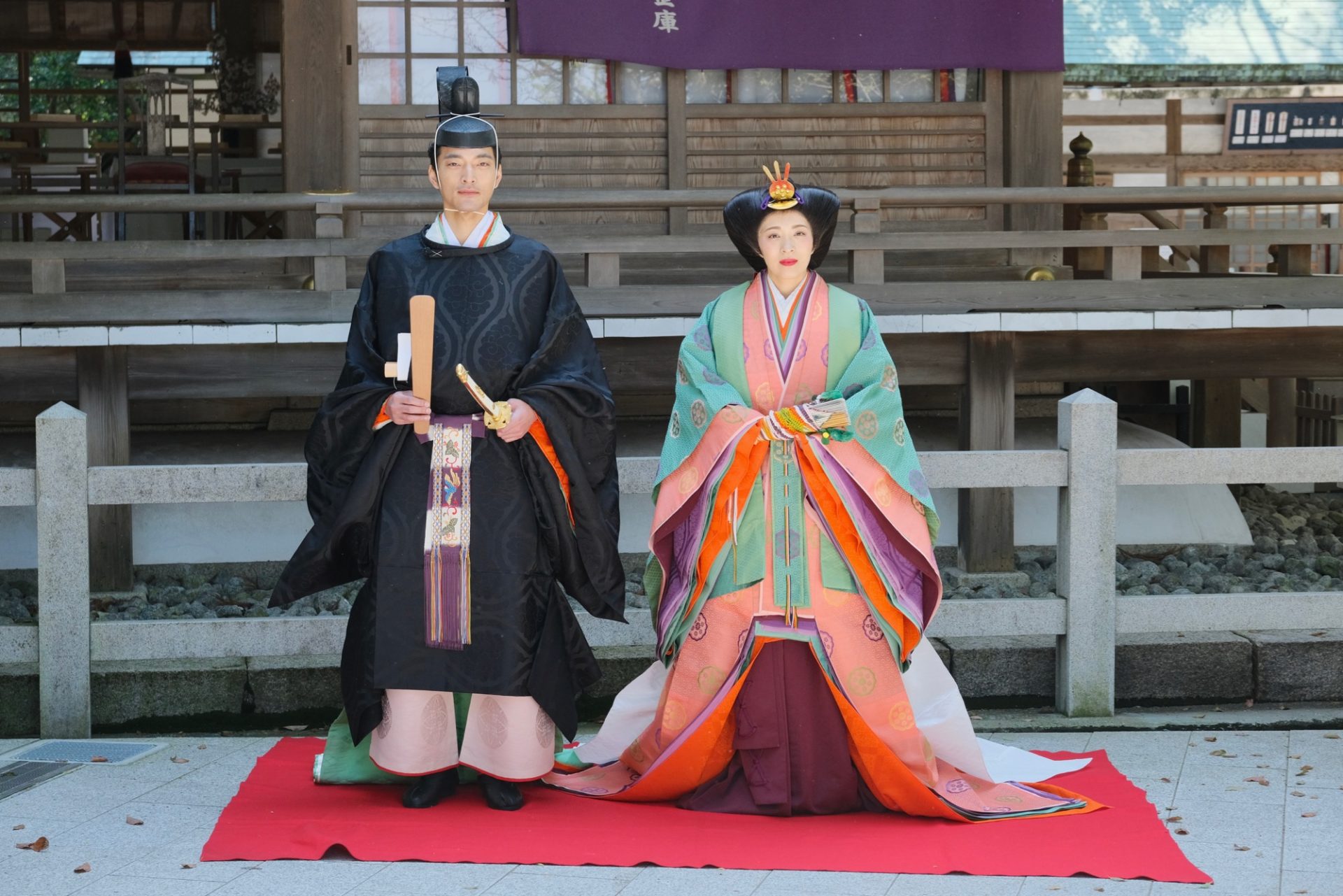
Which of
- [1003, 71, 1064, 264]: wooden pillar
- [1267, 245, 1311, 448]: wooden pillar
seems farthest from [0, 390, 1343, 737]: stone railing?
[1267, 245, 1311, 448]: wooden pillar

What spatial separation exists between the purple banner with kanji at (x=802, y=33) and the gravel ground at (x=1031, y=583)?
2.76 m

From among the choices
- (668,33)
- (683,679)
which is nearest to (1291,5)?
(668,33)

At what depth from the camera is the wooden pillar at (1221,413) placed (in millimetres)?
10516

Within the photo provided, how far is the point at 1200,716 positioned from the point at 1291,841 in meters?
1.53

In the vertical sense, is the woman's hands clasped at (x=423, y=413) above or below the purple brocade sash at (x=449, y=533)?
above

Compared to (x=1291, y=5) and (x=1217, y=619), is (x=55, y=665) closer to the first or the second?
(x=1217, y=619)

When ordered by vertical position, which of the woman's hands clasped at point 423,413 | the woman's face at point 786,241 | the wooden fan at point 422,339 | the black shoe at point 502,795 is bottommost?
the black shoe at point 502,795

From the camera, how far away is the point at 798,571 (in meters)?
4.11

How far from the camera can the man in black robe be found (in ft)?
13.5

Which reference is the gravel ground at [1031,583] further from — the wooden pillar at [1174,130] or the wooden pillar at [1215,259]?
the wooden pillar at [1174,130]

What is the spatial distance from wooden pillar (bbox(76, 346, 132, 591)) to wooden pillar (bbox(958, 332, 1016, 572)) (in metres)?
4.08

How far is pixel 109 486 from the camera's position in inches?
201

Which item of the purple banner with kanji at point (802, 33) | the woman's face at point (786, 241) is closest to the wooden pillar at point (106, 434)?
the purple banner with kanji at point (802, 33)

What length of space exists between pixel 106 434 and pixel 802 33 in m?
4.23
